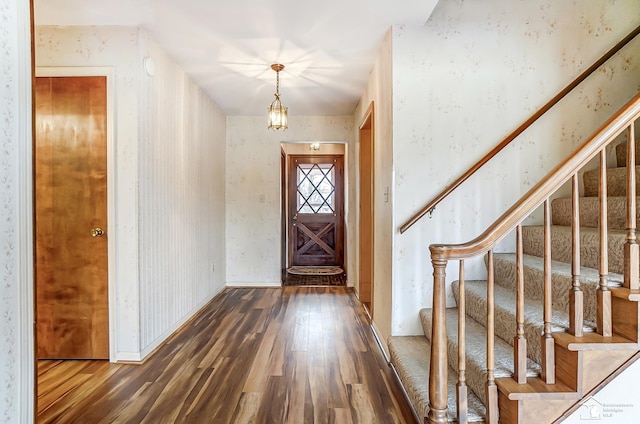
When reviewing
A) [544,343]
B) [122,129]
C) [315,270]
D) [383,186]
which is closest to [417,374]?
[544,343]

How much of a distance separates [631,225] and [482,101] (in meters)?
1.44

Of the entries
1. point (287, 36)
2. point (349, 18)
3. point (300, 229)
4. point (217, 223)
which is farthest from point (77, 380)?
point (300, 229)

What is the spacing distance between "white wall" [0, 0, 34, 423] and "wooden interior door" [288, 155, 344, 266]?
17.6ft

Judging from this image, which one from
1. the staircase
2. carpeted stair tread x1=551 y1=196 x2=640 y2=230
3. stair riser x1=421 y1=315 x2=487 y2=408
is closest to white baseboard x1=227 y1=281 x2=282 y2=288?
stair riser x1=421 y1=315 x2=487 y2=408

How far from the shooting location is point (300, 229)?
664 centimetres

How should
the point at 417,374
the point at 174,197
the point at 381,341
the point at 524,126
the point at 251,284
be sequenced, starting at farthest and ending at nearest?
the point at 251,284 < the point at 174,197 < the point at 381,341 < the point at 524,126 < the point at 417,374

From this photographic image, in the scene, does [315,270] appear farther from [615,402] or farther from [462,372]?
[615,402]

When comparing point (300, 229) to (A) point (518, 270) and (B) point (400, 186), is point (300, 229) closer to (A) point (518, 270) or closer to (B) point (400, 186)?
(B) point (400, 186)

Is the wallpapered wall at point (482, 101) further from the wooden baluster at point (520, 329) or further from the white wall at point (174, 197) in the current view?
the white wall at point (174, 197)

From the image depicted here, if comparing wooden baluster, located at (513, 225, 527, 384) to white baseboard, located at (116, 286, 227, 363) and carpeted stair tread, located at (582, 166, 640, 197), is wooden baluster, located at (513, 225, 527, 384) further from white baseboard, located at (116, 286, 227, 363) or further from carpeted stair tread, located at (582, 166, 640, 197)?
white baseboard, located at (116, 286, 227, 363)

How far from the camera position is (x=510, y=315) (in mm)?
1752

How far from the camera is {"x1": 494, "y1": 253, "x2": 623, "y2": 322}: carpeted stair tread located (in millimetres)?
1527

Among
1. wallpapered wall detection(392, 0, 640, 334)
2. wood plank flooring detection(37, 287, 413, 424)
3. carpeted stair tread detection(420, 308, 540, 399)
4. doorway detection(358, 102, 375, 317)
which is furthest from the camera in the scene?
doorway detection(358, 102, 375, 317)

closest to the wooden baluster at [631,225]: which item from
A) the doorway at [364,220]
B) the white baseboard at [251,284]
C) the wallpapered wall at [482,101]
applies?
the wallpapered wall at [482,101]
